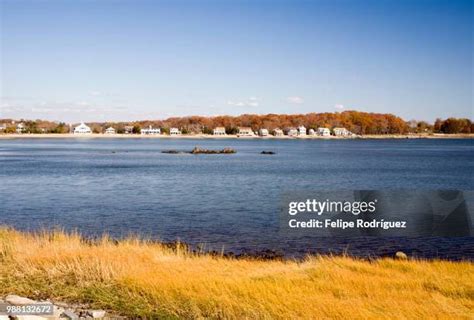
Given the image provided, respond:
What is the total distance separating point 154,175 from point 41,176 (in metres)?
12.2

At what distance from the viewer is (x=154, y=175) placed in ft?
194

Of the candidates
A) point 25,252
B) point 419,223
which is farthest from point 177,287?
point 419,223

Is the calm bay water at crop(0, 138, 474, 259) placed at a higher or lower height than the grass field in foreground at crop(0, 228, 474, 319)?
lower

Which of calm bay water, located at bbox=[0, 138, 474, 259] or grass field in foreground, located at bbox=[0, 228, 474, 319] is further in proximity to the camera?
calm bay water, located at bbox=[0, 138, 474, 259]

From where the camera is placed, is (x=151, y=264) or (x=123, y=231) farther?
(x=123, y=231)

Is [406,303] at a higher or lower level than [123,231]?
higher

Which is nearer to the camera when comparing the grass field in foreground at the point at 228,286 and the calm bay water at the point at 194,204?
the grass field in foreground at the point at 228,286

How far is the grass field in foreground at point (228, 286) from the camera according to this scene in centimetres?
951

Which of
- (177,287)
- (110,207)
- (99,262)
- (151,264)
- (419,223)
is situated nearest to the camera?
(177,287)

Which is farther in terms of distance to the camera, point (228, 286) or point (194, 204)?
point (194, 204)

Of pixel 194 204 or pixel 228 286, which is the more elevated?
pixel 228 286

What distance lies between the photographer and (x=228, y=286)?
10938 millimetres

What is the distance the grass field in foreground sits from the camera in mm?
9508

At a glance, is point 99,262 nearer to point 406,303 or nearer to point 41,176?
point 406,303
